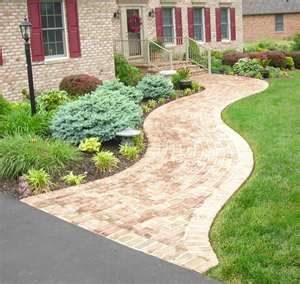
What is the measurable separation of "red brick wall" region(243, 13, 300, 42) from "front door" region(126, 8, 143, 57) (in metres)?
21.5

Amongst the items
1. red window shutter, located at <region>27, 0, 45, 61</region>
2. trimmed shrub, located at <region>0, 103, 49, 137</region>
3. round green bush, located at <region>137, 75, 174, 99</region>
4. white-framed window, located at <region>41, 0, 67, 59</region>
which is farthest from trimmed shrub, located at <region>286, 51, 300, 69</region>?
trimmed shrub, located at <region>0, 103, 49, 137</region>

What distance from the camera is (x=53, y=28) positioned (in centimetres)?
1452

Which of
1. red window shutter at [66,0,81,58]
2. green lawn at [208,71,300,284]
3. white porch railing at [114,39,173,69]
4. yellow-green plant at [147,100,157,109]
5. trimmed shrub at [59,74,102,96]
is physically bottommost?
green lawn at [208,71,300,284]

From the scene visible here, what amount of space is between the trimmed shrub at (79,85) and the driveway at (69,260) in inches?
323

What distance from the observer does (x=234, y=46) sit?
84.8 ft

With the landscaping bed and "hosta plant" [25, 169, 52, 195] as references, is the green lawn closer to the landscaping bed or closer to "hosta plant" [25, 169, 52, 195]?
the landscaping bed

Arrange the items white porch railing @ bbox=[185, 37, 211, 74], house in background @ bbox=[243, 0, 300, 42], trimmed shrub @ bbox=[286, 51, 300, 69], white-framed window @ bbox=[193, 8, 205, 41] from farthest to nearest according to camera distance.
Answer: house in background @ bbox=[243, 0, 300, 42], white-framed window @ bbox=[193, 8, 205, 41], trimmed shrub @ bbox=[286, 51, 300, 69], white porch railing @ bbox=[185, 37, 211, 74]

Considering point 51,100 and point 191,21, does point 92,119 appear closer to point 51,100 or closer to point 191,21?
point 51,100

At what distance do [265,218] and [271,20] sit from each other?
122 ft

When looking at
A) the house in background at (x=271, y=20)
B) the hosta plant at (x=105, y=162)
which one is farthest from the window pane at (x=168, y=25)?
the house in background at (x=271, y=20)

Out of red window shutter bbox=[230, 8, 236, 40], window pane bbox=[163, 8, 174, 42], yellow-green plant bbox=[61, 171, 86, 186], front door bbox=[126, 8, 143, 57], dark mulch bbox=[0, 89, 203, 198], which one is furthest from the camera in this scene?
red window shutter bbox=[230, 8, 236, 40]

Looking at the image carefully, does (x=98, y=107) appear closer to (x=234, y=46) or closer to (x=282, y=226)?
(x=282, y=226)

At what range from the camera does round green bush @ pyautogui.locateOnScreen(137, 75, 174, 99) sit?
46.6ft

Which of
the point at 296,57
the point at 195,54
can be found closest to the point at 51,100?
the point at 195,54
